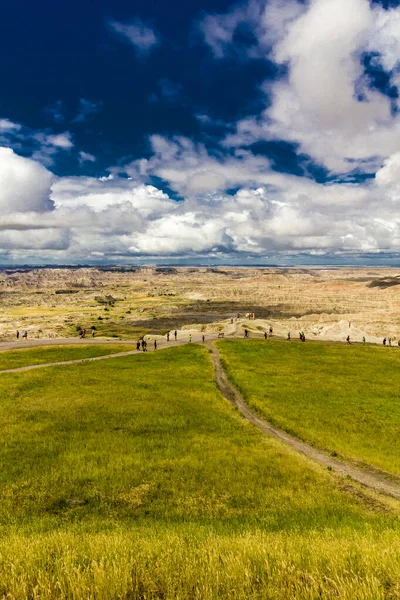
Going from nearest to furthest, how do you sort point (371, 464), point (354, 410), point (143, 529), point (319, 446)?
point (143, 529) < point (371, 464) < point (319, 446) < point (354, 410)

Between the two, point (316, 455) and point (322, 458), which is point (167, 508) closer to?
point (322, 458)

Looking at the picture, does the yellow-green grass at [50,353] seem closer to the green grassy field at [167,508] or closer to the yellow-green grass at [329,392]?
the green grassy field at [167,508]

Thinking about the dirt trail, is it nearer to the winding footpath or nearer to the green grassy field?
the winding footpath

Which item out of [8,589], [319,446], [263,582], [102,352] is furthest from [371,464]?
[102,352]

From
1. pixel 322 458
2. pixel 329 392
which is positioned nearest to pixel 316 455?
pixel 322 458

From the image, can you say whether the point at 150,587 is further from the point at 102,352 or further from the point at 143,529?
the point at 102,352

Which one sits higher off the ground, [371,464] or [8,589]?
[8,589]
